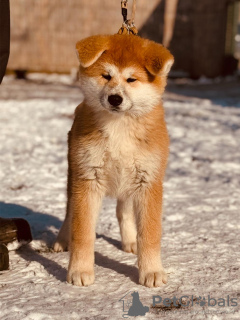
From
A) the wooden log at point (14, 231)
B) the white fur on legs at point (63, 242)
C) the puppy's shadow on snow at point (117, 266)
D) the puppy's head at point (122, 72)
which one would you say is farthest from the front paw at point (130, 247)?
the puppy's head at point (122, 72)

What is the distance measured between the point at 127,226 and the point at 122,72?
117 centimetres

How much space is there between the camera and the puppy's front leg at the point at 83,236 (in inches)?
108

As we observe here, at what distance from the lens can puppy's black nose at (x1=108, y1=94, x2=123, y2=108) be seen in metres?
2.55

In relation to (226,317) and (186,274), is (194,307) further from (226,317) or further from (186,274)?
(186,274)

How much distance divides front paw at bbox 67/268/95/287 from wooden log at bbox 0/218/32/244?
66 cm

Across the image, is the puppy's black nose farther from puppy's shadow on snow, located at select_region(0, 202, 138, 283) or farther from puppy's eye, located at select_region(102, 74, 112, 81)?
puppy's shadow on snow, located at select_region(0, 202, 138, 283)

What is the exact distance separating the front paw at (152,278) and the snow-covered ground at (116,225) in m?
0.04

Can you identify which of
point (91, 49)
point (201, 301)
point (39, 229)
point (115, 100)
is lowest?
point (39, 229)

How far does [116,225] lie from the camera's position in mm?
3863

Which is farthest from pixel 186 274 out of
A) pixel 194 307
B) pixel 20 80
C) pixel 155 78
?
pixel 20 80

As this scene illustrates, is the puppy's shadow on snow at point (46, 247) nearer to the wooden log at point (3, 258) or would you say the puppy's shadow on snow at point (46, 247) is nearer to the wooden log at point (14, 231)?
the wooden log at point (14, 231)

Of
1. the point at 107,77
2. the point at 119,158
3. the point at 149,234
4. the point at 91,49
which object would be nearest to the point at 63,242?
the point at 149,234

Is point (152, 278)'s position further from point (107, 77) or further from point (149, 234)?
point (107, 77)

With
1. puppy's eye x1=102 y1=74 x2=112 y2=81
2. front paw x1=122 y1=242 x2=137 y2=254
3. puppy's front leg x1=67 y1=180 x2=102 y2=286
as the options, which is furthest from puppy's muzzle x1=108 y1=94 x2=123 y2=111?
front paw x1=122 y1=242 x2=137 y2=254
